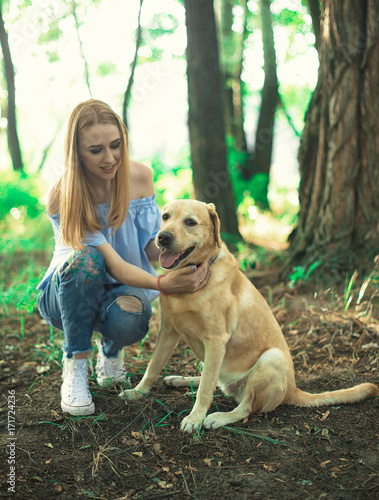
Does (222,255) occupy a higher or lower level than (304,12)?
lower

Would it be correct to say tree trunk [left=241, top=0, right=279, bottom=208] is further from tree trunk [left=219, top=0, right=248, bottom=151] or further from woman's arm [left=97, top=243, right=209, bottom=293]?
woman's arm [left=97, top=243, right=209, bottom=293]

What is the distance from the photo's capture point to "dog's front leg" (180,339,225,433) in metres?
2.41

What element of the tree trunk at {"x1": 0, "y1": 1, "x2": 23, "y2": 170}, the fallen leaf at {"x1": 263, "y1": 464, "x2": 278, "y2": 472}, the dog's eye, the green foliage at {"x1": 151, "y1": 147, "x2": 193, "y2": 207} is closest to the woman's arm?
the dog's eye

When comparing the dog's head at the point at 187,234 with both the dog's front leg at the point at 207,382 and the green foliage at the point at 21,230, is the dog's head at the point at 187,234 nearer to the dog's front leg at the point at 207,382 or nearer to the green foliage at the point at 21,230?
→ the dog's front leg at the point at 207,382

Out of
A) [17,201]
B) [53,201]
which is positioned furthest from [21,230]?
[53,201]

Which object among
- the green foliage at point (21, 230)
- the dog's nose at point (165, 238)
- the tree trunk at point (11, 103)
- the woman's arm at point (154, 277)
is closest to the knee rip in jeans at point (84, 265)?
the woman's arm at point (154, 277)

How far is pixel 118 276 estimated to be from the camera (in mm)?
2764

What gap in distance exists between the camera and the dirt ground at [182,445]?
193 cm

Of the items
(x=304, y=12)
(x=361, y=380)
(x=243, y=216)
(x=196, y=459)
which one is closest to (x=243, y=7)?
(x=304, y=12)

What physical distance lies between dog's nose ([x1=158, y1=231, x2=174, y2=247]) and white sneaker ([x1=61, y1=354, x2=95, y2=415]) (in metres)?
0.95

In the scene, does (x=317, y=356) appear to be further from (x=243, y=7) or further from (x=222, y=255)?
(x=243, y=7)

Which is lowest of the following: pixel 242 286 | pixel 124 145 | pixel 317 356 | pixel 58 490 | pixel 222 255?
pixel 317 356

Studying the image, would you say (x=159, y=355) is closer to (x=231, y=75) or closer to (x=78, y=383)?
(x=78, y=383)

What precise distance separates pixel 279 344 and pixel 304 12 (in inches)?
385
